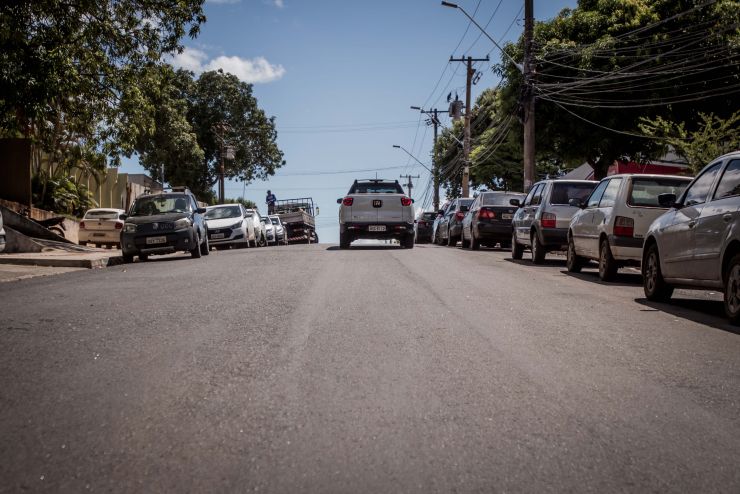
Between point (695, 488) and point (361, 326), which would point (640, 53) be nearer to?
point (361, 326)

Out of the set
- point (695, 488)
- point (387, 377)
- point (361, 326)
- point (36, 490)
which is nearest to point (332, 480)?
point (36, 490)

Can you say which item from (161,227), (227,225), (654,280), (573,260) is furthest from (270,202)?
(654,280)

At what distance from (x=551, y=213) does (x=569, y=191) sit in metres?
0.79

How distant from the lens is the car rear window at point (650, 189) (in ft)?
44.4

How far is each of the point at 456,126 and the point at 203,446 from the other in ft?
238

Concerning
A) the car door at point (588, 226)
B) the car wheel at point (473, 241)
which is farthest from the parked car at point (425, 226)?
the car door at point (588, 226)

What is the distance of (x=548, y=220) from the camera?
688 inches

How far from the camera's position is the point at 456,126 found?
75.1m

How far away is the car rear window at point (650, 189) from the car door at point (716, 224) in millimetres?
4064

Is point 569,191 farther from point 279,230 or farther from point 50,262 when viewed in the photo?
point 279,230

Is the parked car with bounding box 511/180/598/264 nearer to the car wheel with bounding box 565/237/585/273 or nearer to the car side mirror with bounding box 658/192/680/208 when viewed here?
the car wheel with bounding box 565/237/585/273

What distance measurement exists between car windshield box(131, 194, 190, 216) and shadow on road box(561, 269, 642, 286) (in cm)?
1026

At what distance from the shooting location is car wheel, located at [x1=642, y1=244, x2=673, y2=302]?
10.6 metres

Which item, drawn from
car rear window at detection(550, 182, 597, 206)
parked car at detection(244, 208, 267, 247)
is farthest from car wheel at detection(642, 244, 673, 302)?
parked car at detection(244, 208, 267, 247)
